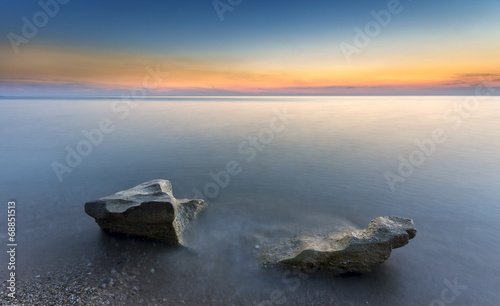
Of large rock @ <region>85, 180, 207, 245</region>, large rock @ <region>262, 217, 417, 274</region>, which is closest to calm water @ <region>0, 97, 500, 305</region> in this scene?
large rock @ <region>262, 217, 417, 274</region>

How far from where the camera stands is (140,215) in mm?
8969

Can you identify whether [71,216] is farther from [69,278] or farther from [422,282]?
[422,282]

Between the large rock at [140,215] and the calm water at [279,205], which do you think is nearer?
the calm water at [279,205]

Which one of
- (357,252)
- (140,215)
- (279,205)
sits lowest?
(357,252)

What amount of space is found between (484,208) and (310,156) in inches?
483

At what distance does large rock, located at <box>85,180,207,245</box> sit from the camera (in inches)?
350

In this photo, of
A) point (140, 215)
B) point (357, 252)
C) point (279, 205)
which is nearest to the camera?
point (357, 252)

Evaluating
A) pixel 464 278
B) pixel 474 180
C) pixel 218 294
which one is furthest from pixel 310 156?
pixel 218 294

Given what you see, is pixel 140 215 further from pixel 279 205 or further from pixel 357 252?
pixel 357 252

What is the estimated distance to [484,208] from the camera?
13055mm

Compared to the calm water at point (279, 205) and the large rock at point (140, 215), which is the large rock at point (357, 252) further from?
the large rock at point (140, 215)

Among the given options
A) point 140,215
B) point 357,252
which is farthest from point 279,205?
point 140,215

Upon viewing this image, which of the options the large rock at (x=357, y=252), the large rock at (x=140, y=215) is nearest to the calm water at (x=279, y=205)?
the large rock at (x=357, y=252)

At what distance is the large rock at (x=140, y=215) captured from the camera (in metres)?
8.90
